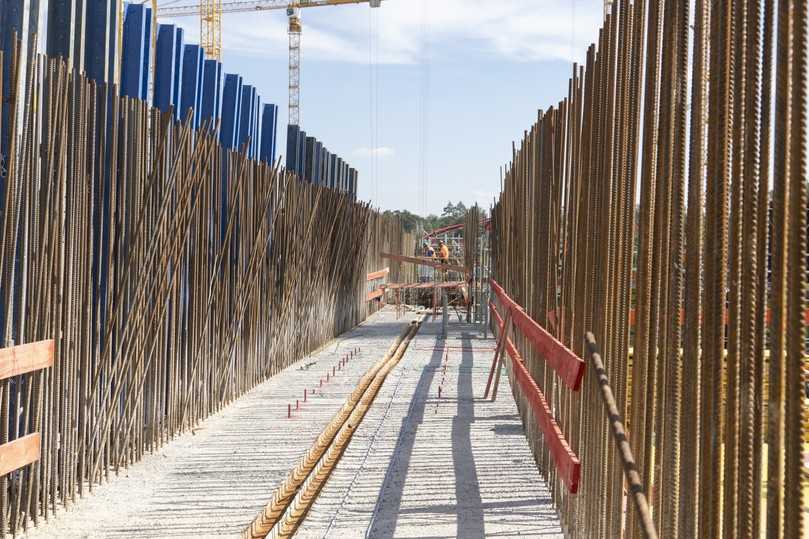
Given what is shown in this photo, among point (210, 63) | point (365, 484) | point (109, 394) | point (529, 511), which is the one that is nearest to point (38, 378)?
point (109, 394)

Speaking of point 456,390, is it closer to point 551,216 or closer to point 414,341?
point 551,216

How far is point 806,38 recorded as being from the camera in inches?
94.0

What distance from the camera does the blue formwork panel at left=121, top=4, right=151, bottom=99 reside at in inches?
350

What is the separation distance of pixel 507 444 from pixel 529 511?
2.45 metres

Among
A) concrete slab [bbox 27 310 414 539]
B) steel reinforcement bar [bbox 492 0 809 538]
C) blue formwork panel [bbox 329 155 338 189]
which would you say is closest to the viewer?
steel reinforcement bar [bbox 492 0 809 538]

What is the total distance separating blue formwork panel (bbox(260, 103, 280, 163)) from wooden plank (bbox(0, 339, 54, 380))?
10337 mm

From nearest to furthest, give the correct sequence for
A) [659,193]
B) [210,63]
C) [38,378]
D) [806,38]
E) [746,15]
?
1. [806,38]
2. [746,15]
3. [659,193]
4. [38,378]
5. [210,63]

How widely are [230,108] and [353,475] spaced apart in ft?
23.7

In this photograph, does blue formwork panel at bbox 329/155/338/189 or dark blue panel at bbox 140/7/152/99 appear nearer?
dark blue panel at bbox 140/7/152/99

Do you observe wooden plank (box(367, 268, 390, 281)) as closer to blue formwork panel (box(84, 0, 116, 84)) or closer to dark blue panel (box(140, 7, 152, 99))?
dark blue panel (box(140, 7, 152, 99))

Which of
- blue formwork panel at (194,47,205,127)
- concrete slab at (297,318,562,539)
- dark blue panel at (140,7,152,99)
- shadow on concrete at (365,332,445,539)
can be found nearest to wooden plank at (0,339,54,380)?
concrete slab at (297,318,562,539)

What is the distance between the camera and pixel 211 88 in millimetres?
12320

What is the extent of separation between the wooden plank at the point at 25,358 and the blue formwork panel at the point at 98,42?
9.39ft

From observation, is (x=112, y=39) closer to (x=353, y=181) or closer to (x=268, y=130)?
(x=268, y=130)
